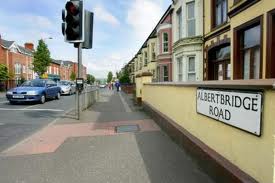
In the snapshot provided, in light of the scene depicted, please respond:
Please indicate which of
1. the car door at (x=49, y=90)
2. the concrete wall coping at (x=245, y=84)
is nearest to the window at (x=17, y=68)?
the car door at (x=49, y=90)

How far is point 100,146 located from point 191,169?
8.22ft

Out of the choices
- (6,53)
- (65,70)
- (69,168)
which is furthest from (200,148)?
(65,70)

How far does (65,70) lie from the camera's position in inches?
4208

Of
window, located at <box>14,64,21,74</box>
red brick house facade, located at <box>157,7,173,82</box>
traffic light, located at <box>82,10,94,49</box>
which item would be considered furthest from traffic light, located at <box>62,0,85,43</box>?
window, located at <box>14,64,21,74</box>

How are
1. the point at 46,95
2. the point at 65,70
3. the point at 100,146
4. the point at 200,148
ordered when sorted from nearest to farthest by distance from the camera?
the point at 200,148
the point at 100,146
the point at 46,95
the point at 65,70

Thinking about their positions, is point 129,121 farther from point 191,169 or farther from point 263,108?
point 263,108

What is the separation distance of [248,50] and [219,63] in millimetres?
5160

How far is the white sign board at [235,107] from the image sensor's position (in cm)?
314

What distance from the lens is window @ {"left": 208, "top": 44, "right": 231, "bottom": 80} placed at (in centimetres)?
1257

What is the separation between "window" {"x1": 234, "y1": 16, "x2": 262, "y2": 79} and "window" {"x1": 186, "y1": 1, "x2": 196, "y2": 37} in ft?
25.5

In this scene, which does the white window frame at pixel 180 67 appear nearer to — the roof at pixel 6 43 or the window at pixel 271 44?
the window at pixel 271 44

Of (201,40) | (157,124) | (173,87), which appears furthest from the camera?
(201,40)

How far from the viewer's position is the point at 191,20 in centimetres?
1673

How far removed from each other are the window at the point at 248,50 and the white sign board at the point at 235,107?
3698 millimetres
